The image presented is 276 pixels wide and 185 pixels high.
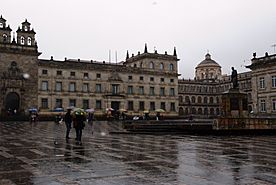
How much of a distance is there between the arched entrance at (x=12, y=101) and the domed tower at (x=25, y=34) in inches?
347

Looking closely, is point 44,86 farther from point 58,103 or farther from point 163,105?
point 163,105

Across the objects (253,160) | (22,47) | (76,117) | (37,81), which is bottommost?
(253,160)

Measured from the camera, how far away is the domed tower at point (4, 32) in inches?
2126

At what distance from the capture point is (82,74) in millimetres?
60844

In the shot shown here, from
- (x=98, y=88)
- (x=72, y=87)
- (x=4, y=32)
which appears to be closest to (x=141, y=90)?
(x=98, y=88)

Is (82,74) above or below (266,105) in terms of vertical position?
above

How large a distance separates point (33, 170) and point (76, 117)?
9733 mm

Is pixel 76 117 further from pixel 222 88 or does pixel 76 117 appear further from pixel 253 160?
pixel 222 88

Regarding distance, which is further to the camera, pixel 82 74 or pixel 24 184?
pixel 82 74

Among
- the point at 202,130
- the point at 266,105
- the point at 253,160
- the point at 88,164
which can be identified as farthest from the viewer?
the point at 266,105

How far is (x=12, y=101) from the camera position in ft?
175

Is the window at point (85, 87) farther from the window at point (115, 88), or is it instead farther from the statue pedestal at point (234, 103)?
the statue pedestal at point (234, 103)

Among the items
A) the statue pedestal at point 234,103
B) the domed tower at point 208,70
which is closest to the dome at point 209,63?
the domed tower at point 208,70

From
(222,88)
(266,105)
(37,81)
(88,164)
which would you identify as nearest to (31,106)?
(37,81)
